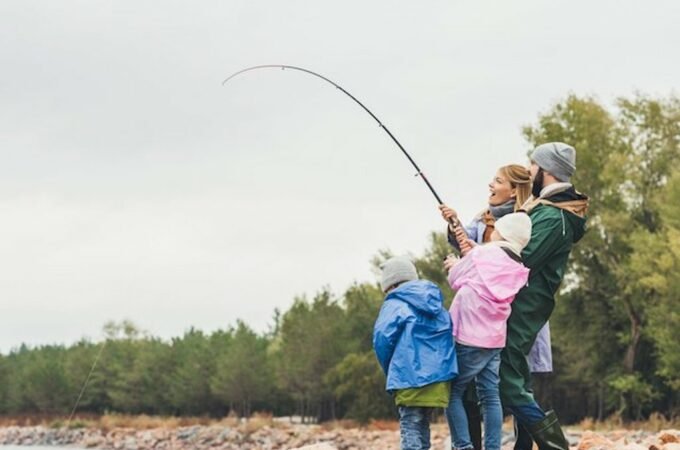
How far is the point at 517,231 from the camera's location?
18.3ft

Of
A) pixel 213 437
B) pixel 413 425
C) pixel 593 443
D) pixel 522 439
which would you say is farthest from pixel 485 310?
pixel 213 437

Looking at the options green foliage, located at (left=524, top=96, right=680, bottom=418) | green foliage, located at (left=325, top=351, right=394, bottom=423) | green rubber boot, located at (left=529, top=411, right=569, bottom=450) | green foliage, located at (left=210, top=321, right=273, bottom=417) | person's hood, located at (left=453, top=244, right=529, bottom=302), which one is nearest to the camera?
person's hood, located at (left=453, top=244, right=529, bottom=302)

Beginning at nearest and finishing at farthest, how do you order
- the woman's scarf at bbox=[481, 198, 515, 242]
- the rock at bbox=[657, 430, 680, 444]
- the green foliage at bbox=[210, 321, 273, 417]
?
the woman's scarf at bbox=[481, 198, 515, 242] → the rock at bbox=[657, 430, 680, 444] → the green foliage at bbox=[210, 321, 273, 417]

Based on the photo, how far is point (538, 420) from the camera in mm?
5652

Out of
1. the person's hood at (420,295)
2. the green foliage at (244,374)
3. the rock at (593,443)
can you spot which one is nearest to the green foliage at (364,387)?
the green foliage at (244,374)

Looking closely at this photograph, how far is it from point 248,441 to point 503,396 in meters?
38.3

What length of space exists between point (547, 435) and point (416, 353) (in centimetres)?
77

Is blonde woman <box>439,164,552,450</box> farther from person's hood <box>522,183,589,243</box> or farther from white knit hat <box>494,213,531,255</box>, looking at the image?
white knit hat <box>494,213,531,255</box>

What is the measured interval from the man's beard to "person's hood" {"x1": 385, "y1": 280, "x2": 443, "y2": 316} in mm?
740

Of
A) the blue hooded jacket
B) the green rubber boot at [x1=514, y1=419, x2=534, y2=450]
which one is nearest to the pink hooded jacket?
the blue hooded jacket

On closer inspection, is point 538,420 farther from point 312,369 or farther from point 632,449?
point 312,369

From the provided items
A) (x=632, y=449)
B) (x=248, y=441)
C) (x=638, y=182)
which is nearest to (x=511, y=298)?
(x=632, y=449)

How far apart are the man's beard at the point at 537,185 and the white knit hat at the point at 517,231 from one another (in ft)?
1.25

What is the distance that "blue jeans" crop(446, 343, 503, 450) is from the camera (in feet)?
18.2
